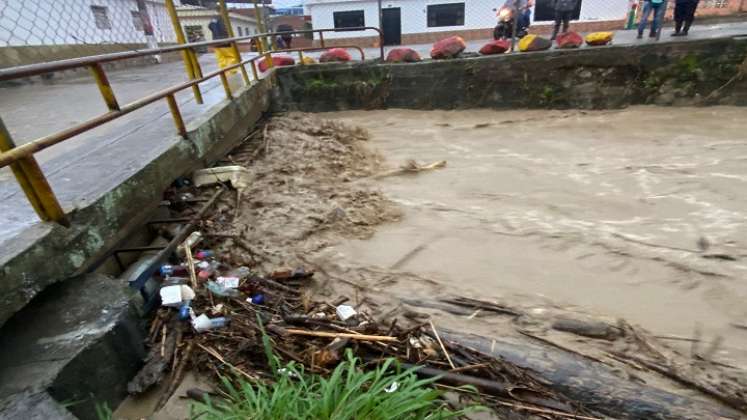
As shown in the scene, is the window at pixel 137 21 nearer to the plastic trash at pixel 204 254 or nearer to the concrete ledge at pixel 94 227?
the concrete ledge at pixel 94 227

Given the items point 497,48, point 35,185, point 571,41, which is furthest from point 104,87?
point 571,41

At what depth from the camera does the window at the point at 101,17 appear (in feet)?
35.0

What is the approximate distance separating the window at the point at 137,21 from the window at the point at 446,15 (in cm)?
1083

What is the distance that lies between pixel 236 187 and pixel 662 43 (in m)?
6.78

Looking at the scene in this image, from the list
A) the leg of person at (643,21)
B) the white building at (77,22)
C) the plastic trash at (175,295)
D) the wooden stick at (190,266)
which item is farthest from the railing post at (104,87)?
the leg of person at (643,21)

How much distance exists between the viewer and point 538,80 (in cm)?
689

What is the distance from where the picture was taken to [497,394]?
188 centimetres

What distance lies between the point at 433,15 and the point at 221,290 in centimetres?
1705

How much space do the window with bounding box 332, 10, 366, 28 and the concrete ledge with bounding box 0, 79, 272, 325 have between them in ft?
49.6

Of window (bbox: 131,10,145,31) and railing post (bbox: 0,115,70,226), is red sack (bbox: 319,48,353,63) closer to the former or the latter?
railing post (bbox: 0,115,70,226)

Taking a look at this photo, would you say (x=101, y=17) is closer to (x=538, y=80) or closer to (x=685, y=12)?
(x=538, y=80)

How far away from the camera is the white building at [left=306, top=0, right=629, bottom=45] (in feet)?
51.7

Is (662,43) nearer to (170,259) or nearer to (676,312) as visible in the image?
(676,312)

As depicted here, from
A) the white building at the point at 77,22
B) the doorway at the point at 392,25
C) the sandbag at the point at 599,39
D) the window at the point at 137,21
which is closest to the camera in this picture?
the sandbag at the point at 599,39
